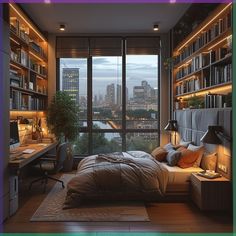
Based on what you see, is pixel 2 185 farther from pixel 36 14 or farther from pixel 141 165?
pixel 36 14

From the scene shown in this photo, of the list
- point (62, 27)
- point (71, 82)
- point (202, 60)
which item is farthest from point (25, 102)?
point (202, 60)

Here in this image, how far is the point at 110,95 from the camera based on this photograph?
6559 millimetres

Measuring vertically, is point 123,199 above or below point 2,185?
below

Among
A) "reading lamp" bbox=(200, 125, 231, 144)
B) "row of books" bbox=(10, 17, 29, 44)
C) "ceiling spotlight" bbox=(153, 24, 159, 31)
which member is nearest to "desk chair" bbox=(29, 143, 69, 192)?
"row of books" bbox=(10, 17, 29, 44)

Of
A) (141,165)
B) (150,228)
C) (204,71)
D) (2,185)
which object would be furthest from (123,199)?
(204,71)

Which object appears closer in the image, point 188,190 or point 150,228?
point 150,228

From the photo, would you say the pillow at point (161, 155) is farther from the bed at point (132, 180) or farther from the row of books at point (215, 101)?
the row of books at point (215, 101)

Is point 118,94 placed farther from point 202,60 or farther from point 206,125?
point 206,125

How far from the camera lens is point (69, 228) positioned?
3061mm

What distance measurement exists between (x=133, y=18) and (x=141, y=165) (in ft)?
10.2

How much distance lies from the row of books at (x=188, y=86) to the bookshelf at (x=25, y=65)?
3.06 meters

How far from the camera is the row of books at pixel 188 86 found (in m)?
4.69

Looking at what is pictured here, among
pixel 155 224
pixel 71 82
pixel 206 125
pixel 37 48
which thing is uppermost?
pixel 37 48

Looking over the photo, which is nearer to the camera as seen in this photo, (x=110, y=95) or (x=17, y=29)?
(x=17, y=29)
